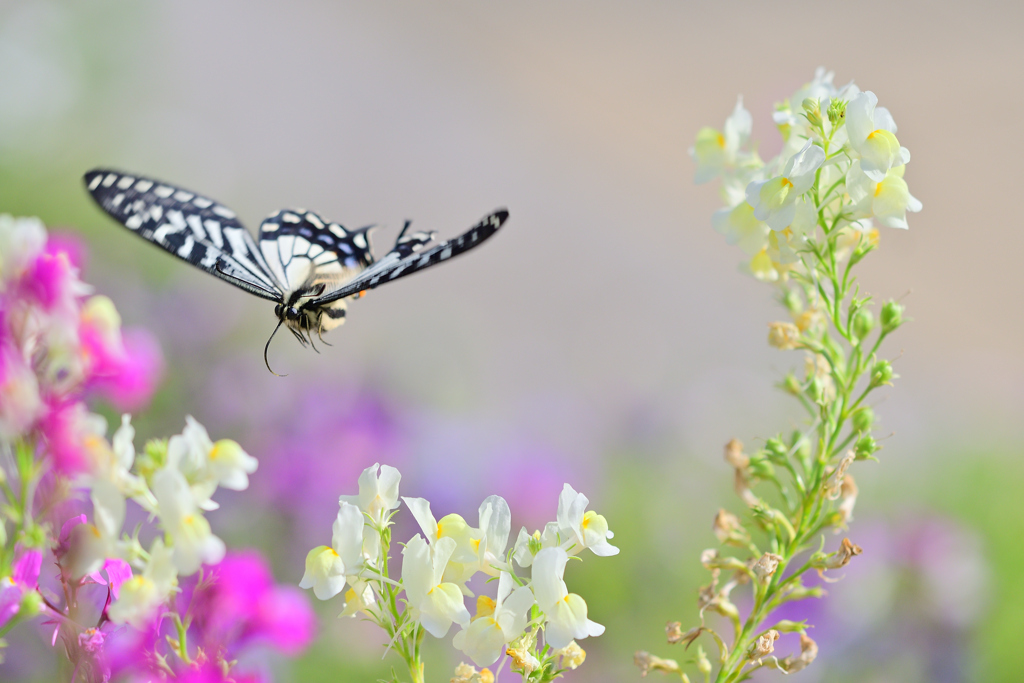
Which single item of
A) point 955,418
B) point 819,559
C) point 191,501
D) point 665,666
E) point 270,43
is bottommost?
point 191,501

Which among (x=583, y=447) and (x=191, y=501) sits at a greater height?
(x=583, y=447)

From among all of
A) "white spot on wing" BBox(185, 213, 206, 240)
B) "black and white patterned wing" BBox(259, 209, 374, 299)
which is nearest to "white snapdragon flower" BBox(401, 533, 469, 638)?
"white spot on wing" BBox(185, 213, 206, 240)

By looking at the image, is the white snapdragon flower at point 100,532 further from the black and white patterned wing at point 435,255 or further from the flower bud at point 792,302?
the flower bud at point 792,302

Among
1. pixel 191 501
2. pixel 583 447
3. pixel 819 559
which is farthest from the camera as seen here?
pixel 583 447

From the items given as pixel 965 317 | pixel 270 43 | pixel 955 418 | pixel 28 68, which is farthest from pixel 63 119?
pixel 965 317

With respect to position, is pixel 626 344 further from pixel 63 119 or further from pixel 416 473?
pixel 63 119

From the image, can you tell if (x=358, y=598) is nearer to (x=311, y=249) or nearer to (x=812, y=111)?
(x=812, y=111)

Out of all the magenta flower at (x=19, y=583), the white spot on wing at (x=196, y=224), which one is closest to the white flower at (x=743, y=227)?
the magenta flower at (x=19, y=583)
